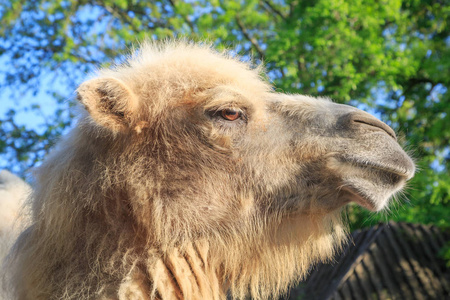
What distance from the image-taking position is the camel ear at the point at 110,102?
2.35 meters

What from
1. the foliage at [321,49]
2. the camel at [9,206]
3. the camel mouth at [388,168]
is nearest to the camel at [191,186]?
the camel mouth at [388,168]

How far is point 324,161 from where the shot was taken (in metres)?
2.55

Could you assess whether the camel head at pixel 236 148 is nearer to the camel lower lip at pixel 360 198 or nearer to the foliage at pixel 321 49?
the camel lower lip at pixel 360 198

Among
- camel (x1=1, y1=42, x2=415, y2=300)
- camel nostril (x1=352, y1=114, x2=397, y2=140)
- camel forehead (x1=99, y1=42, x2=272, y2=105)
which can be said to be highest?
camel forehead (x1=99, y1=42, x2=272, y2=105)

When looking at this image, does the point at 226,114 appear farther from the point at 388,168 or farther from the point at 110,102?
the point at 388,168

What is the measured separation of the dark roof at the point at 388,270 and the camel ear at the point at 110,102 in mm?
9555

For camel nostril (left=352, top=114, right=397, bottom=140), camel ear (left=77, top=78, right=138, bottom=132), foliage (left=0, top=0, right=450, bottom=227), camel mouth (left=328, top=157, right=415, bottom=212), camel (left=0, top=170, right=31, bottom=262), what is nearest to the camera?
camel ear (left=77, top=78, right=138, bottom=132)

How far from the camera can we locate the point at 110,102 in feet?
8.15

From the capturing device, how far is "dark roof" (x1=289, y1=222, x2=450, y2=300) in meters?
11.4

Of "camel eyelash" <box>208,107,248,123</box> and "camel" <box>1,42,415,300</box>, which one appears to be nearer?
"camel" <box>1,42,415,300</box>

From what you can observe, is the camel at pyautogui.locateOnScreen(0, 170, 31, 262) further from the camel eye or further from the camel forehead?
the camel eye

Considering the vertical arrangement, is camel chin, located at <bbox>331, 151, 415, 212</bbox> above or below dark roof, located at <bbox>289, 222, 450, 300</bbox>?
below

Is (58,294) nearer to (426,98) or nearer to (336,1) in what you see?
(336,1)

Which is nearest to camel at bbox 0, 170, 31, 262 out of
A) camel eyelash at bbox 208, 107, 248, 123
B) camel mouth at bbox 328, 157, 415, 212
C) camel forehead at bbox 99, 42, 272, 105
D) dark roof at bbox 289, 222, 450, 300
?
camel forehead at bbox 99, 42, 272, 105
